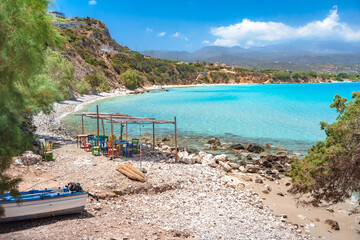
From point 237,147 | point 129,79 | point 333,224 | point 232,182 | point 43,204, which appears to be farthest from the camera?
point 129,79

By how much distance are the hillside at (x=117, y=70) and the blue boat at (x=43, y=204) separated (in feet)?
149

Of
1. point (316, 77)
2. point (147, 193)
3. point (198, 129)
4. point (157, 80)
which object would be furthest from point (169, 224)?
point (316, 77)

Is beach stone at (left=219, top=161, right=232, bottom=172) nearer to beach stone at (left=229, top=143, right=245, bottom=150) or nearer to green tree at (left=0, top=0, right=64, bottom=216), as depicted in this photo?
beach stone at (left=229, top=143, right=245, bottom=150)

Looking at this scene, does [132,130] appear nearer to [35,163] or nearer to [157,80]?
[35,163]

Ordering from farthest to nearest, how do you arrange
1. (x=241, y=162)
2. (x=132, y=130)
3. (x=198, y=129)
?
(x=198, y=129)
(x=132, y=130)
(x=241, y=162)

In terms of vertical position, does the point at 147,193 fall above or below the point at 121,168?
below

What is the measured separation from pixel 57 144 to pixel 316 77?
573ft

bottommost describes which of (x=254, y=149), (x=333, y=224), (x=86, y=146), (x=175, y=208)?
(x=333, y=224)

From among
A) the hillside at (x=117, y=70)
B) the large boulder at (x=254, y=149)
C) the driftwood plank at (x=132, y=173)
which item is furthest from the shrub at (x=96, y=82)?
the driftwood plank at (x=132, y=173)

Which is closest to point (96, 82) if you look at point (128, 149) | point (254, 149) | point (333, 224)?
point (254, 149)

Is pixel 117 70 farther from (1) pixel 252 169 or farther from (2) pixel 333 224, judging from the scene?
(2) pixel 333 224

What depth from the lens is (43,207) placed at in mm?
7250

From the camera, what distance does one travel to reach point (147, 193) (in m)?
10.2

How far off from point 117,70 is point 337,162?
3355 inches
